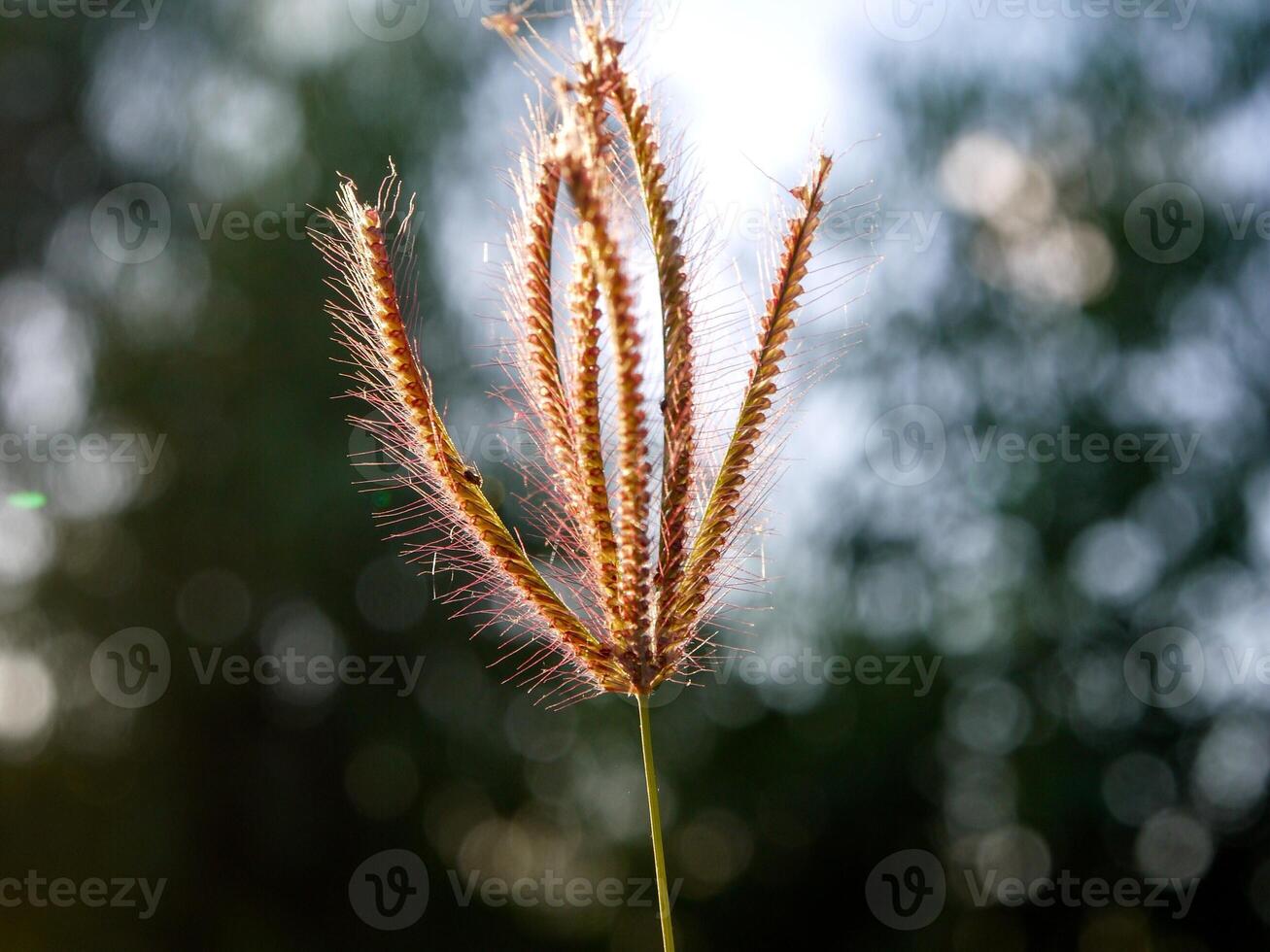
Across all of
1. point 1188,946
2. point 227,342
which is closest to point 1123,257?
point 1188,946

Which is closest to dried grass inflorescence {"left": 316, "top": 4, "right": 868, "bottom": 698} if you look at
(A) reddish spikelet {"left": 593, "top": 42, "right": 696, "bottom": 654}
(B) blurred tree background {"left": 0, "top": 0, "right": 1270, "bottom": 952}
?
(A) reddish spikelet {"left": 593, "top": 42, "right": 696, "bottom": 654}

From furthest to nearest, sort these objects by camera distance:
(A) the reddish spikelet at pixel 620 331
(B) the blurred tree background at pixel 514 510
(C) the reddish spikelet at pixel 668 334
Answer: (B) the blurred tree background at pixel 514 510 < (C) the reddish spikelet at pixel 668 334 < (A) the reddish spikelet at pixel 620 331

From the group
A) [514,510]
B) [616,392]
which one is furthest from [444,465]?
[514,510]

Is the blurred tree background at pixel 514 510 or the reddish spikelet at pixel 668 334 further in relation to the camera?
the blurred tree background at pixel 514 510

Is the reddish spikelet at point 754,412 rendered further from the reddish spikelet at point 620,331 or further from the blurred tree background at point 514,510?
the blurred tree background at point 514,510

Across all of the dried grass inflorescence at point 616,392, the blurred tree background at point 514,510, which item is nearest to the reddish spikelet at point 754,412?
the dried grass inflorescence at point 616,392

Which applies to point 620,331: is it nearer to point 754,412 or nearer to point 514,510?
point 754,412

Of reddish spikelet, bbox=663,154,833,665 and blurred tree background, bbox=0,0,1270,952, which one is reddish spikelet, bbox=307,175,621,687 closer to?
reddish spikelet, bbox=663,154,833,665

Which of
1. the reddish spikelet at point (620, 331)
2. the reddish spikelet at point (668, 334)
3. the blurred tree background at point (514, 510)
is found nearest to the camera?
the reddish spikelet at point (620, 331)

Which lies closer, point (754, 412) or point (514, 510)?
point (754, 412)
